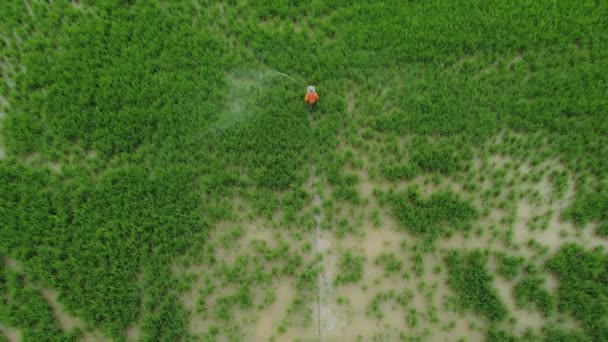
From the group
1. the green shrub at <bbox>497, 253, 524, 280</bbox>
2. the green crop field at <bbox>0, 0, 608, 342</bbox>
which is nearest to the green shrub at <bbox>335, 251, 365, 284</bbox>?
the green crop field at <bbox>0, 0, 608, 342</bbox>

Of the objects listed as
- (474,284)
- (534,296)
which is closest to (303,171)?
(474,284)

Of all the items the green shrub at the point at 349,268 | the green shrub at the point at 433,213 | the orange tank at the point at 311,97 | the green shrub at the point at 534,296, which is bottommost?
the green shrub at the point at 534,296

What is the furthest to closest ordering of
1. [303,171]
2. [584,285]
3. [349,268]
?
[303,171] → [349,268] → [584,285]

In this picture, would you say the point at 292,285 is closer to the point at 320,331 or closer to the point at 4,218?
the point at 320,331

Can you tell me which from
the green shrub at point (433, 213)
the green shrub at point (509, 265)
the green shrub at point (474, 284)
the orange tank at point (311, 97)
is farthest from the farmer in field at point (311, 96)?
the green shrub at point (509, 265)

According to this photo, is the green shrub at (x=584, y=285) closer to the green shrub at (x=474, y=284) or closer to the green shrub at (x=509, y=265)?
the green shrub at (x=509, y=265)

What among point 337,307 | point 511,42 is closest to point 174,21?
point 337,307

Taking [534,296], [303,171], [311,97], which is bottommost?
[534,296]

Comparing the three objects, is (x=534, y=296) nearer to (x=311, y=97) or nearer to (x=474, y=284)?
(x=474, y=284)
